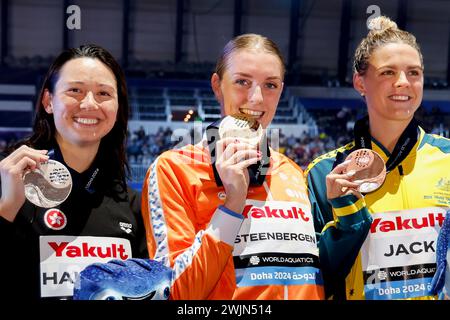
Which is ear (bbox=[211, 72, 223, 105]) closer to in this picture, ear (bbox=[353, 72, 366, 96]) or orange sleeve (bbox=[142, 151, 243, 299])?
orange sleeve (bbox=[142, 151, 243, 299])

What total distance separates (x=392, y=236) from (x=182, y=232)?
801 mm

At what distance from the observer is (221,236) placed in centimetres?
171

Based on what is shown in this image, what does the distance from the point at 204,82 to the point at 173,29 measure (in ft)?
6.62

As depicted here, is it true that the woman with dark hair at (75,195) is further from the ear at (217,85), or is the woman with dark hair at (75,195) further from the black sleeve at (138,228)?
the ear at (217,85)

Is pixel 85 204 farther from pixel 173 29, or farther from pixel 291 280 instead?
pixel 173 29

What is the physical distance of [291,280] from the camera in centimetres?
189

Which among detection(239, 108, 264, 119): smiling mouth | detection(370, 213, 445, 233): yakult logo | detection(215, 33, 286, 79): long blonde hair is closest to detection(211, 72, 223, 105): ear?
detection(215, 33, 286, 79): long blonde hair

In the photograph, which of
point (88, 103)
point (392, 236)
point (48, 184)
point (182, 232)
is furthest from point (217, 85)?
point (392, 236)

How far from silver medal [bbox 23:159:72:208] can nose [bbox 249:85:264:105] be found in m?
0.64

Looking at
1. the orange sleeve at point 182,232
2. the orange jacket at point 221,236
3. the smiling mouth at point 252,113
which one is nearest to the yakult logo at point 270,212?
the orange jacket at point 221,236

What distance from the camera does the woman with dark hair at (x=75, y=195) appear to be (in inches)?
71.6

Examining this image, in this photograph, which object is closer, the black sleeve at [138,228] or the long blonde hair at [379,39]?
the black sleeve at [138,228]

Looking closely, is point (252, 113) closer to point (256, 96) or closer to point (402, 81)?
point (256, 96)
